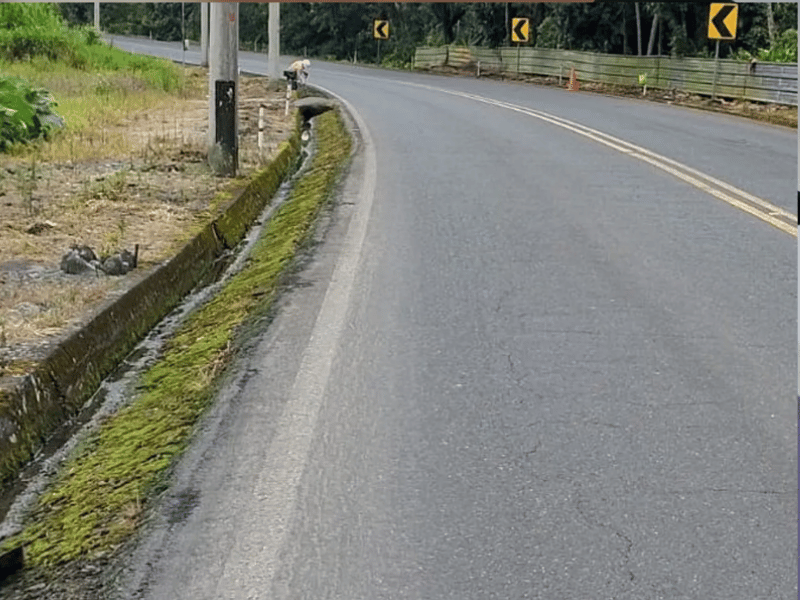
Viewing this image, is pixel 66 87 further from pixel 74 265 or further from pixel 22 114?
pixel 74 265

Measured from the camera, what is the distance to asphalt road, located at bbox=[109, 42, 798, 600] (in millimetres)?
4039

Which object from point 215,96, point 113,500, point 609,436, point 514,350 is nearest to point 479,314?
point 514,350

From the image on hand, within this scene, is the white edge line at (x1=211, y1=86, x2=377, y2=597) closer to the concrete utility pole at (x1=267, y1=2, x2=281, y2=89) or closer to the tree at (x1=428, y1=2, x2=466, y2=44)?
the concrete utility pole at (x1=267, y1=2, x2=281, y2=89)

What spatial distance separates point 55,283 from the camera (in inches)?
312

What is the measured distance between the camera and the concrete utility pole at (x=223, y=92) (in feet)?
44.7

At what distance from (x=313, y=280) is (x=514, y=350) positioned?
2.17 metres

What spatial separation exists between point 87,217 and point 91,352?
418 centimetres

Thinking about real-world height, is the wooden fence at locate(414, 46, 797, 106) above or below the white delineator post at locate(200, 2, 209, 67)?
below

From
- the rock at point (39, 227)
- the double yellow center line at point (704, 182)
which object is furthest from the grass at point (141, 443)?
the double yellow center line at point (704, 182)

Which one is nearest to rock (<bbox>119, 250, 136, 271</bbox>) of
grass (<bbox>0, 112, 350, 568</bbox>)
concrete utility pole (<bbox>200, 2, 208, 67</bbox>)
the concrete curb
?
the concrete curb

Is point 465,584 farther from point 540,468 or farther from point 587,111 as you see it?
point 587,111

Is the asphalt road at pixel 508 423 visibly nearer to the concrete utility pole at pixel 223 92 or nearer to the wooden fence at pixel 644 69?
the concrete utility pole at pixel 223 92

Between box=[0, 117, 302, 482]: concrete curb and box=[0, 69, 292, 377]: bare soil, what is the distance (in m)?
0.11

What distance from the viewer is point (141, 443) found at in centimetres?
543
